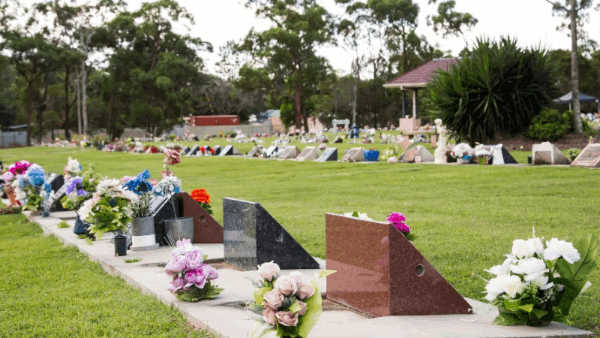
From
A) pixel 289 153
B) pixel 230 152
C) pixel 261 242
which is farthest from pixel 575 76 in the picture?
pixel 261 242

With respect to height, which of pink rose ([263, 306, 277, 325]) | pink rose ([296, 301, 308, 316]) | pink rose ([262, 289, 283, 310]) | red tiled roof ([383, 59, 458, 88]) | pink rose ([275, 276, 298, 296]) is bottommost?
pink rose ([263, 306, 277, 325])

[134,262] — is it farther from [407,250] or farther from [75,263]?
[407,250]

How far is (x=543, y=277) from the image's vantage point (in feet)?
14.4

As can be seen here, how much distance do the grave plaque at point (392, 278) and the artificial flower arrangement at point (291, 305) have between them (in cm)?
121

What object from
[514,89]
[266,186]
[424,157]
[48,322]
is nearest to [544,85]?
[514,89]

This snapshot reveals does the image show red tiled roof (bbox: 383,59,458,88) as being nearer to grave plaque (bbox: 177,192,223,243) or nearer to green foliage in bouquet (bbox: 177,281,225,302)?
grave plaque (bbox: 177,192,223,243)

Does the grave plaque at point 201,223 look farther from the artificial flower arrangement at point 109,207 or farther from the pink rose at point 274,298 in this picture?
the pink rose at point 274,298

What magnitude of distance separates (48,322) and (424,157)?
1771cm

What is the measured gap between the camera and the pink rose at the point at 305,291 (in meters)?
3.88

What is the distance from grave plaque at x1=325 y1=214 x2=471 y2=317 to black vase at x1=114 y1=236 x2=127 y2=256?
386 centimetres

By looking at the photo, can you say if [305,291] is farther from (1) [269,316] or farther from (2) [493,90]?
(2) [493,90]

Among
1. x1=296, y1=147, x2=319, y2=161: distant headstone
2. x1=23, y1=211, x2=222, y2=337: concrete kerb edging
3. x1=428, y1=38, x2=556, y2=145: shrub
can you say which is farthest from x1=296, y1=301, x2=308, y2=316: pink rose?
x1=296, y1=147, x2=319, y2=161: distant headstone

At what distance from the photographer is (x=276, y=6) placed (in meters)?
66.0

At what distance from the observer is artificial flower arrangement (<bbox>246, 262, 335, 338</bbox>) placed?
150 inches
